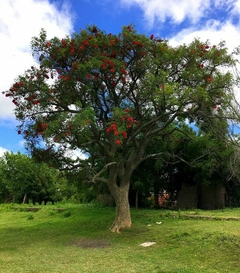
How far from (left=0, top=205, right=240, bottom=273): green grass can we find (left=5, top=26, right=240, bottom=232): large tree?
1.40m

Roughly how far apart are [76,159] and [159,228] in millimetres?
3878

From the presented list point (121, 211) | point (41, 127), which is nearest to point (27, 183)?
point (121, 211)

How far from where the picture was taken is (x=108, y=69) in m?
10.2

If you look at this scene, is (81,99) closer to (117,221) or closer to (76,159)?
(76,159)

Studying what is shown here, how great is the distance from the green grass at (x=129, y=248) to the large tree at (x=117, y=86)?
140cm

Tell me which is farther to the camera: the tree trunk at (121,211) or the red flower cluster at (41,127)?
the tree trunk at (121,211)

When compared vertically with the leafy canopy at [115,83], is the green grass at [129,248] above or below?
below

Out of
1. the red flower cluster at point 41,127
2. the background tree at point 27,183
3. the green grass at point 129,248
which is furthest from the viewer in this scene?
the background tree at point 27,183

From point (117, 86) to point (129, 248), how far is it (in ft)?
18.8

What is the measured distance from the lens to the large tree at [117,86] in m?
9.78

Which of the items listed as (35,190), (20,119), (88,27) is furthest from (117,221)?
(35,190)

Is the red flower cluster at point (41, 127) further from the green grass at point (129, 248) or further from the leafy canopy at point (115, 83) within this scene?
the green grass at point (129, 248)

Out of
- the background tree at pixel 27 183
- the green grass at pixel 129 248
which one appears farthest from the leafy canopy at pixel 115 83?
the background tree at pixel 27 183

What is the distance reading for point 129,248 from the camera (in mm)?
8547
